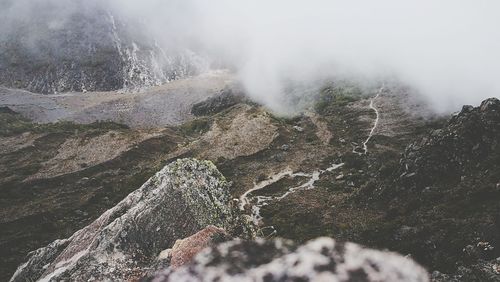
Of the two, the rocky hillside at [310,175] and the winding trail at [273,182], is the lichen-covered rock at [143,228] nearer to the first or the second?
the rocky hillside at [310,175]

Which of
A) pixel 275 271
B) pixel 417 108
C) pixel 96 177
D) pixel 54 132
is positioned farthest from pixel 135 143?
pixel 275 271

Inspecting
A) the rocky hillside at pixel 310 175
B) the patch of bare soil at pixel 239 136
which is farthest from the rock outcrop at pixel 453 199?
the patch of bare soil at pixel 239 136

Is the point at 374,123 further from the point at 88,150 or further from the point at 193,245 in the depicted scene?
the point at 193,245

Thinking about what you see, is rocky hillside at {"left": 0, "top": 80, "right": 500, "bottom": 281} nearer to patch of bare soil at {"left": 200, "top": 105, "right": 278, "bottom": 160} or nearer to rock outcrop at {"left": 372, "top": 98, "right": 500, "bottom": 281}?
rock outcrop at {"left": 372, "top": 98, "right": 500, "bottom": 281}

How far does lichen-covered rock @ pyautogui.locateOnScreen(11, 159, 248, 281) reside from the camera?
24.0m

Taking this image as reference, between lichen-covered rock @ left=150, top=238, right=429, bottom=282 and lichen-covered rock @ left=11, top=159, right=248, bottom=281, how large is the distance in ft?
13.0

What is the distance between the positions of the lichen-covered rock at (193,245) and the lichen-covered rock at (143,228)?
4.76ft

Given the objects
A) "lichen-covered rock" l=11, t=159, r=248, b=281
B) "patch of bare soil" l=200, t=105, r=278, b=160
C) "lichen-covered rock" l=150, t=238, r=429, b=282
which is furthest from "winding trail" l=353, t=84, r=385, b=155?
"lichen-covered rock" l=150, t=238, r=429, b=282

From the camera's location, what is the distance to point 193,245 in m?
21.4

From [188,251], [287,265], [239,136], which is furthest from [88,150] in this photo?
[287,265]

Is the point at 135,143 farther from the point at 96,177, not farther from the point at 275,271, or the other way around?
the point at 275,271

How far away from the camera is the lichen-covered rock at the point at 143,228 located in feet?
78.8

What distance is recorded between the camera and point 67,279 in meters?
23.8

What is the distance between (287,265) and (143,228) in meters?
13.2
